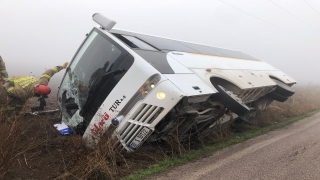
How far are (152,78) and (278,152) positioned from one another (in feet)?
7.46

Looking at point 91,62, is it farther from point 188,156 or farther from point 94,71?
point 188,156

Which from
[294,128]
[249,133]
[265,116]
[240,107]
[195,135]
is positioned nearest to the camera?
[240,107]

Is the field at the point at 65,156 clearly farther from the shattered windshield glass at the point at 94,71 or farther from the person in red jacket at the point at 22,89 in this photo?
the person in red jacket at the point at 22,89

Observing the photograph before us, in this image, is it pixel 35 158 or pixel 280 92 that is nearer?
pixel 35 158

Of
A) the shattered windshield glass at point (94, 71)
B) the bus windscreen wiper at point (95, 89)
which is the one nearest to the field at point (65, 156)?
the bus windscreen wiper at point (95, 89)

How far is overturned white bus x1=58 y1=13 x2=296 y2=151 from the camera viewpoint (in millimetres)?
3641

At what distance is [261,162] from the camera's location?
12.5ft

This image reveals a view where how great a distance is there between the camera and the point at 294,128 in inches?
256

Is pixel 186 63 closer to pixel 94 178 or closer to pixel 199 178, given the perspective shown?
pixel 199 178

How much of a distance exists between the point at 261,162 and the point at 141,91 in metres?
1.86

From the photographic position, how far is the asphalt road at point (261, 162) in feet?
11.1

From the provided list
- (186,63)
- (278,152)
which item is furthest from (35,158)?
(278,152)

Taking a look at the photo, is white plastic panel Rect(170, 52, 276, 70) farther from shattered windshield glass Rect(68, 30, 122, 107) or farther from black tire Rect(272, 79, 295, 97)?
black tire Rect(272, 79, 295, 97)

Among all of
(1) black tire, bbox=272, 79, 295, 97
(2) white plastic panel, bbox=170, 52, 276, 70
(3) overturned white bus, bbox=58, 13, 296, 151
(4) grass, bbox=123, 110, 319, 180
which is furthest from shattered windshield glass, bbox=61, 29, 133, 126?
(1) black tire, bbox=272, 79, 295, 97
